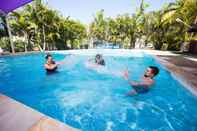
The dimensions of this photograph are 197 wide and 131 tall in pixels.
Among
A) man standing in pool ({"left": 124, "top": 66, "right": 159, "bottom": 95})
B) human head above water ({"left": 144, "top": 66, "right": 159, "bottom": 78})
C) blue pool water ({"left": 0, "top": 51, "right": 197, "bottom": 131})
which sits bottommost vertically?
blue pool water ({"left": 0, "top": 51, "right": 197, "bottom": 131})

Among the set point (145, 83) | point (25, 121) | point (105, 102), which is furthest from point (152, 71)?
point (25, 121)

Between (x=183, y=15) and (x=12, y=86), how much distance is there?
60.8 feet

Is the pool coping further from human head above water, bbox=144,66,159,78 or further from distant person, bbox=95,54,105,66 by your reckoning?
distant person, bbox=95,54,105,66

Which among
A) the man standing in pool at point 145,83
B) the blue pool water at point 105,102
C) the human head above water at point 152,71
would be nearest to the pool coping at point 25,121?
the blue pool water at point 105,102

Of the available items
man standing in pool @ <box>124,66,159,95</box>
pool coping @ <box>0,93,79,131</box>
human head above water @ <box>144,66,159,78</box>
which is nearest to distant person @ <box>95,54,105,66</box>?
man standing in pool @ <box>124,66,159,95</box>

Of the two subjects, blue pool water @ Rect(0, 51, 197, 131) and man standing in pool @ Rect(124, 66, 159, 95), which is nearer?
blue pool water @ Rect(0, 51, 197, 131)

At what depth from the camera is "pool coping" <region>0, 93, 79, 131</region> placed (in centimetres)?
214

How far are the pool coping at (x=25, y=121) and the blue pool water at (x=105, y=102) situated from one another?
161cm

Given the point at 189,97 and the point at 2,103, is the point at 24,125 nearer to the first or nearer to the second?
the point at 2,103

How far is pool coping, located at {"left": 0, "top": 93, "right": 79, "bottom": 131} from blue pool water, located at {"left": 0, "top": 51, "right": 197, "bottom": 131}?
5.29 feet

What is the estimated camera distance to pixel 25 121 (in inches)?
90.0

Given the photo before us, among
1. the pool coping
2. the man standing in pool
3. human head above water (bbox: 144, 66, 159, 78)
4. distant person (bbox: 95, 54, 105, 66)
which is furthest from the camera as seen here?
distant person (bbox: 95, 54, 105, 66)

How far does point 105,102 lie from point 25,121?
11.2 feet

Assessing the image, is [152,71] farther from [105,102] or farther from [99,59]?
[99,59]
